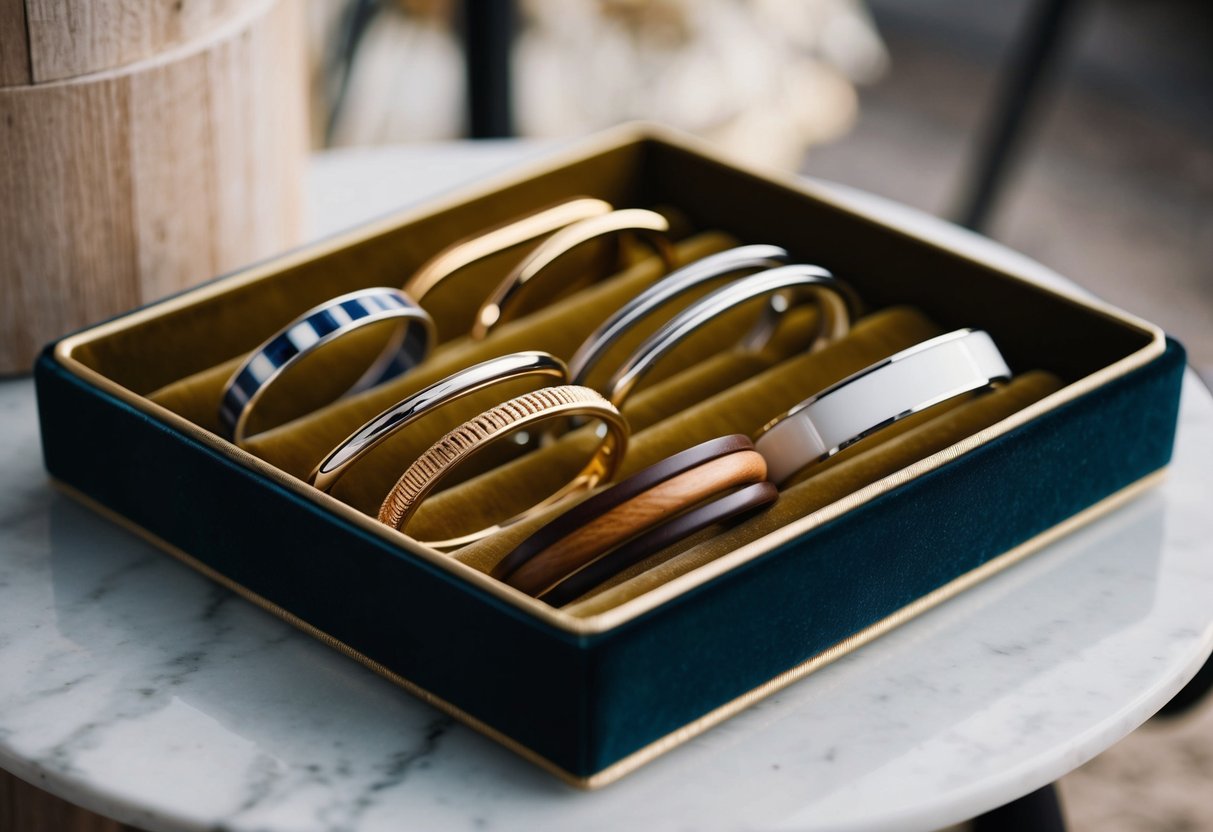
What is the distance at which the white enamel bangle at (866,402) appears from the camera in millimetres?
650

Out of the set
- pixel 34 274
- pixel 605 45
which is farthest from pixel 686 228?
pixel 605 45

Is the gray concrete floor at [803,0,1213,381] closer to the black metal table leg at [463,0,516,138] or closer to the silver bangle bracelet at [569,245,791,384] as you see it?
the black metal table leg at [463,0,516,138]

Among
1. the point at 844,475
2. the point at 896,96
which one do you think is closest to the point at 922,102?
the point at 896,96

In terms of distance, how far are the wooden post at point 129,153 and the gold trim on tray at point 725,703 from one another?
5.1 inches

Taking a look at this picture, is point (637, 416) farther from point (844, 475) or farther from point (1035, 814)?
point (1035, 814)

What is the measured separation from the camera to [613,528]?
1.89ft

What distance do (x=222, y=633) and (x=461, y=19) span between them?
107 cm

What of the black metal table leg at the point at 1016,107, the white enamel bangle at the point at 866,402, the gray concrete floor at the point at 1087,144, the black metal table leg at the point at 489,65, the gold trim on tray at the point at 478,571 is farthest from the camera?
the gray concrete floor at the point at 1087,144

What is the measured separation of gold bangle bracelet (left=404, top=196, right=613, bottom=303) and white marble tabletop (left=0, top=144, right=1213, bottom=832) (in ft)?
0.66

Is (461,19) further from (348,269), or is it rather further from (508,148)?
(348,269)

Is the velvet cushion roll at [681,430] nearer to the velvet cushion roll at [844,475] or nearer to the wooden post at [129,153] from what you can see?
the velvet cushion roll at [844,475]

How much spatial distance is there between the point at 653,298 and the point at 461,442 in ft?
0.54

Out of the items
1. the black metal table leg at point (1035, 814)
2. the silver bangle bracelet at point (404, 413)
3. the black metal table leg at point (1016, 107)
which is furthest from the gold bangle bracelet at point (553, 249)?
the black metal table leg at point (1016, 107)

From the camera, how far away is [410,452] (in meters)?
0.71
